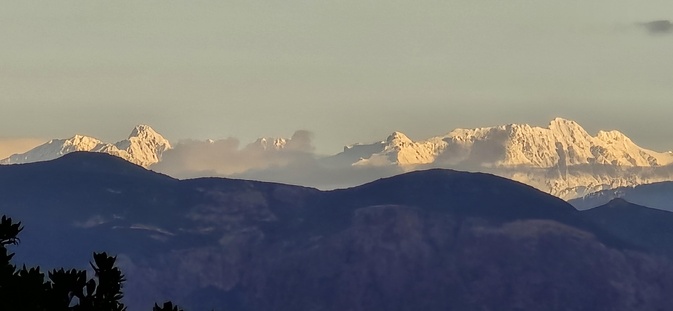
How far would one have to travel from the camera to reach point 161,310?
176 ft

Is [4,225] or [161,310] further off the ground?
[4,225]

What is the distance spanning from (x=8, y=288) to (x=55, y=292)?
2.65 meters

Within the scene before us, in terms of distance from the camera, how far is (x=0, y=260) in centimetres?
5466

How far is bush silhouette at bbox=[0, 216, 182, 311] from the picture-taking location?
5288 cm

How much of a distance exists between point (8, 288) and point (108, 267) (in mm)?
4088

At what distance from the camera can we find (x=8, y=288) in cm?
5241

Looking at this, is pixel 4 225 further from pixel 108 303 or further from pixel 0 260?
pixel 108 303

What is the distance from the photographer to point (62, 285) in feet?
180

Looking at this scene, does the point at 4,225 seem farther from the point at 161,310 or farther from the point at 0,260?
the point at 161,310

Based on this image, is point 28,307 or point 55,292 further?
point 55,292

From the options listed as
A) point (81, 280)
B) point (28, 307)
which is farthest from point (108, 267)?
point (28, 307)

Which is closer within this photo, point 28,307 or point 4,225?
point 28,307

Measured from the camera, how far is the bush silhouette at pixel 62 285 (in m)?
52.9

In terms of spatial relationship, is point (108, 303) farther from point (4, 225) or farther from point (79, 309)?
point (4, 225)
